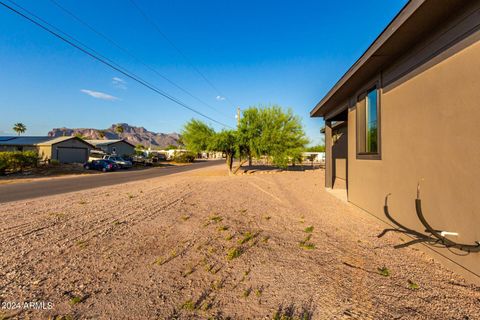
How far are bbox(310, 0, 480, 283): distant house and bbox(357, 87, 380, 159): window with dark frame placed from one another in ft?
0.18

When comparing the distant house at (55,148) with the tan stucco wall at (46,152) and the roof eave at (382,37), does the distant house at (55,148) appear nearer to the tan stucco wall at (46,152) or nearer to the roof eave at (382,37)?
the tan stucco wall at (46,152)

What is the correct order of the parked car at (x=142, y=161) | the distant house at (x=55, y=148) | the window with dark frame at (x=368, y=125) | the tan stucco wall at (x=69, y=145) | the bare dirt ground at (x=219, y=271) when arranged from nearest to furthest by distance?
the bare dirt ground at (x=219, y=271)
the window with dark frame at (x=368, y=125)
the distant house at (x=55, y=148)
the tan stucco wall at (x=69, y=145)
the parked car at (x=142, y=161)

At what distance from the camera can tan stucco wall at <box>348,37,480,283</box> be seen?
265 cm

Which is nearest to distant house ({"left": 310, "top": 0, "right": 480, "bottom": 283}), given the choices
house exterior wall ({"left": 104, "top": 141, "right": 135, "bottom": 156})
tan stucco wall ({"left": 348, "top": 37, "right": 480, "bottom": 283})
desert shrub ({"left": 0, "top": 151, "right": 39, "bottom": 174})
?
tan stucco wall ({"left": 348, "top": 37, "right": 480, "bottom": 283})

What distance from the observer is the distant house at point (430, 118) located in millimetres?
2693

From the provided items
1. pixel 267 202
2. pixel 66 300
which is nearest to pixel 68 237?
pixel 66 300

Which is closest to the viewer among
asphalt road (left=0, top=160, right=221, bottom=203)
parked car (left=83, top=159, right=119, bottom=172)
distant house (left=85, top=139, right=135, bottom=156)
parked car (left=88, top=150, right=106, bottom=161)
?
asphalt road (left=0, top=160, right=221, bottom=203)

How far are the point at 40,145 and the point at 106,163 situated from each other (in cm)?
1332

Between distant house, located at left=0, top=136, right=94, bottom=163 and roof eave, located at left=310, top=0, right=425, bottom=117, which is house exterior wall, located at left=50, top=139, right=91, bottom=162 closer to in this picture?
distant house, located at left=0, top=136, right=94, bottom=163

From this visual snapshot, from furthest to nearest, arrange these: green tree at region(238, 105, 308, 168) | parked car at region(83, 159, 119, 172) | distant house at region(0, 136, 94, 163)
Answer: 1. distant house at region(0, 136, 94, 163)
2. parked car at region(83, 159, 119, 172)
3. green tree at region(238, 105, 308, 168)

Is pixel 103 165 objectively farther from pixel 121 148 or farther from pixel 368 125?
pixel 368 125

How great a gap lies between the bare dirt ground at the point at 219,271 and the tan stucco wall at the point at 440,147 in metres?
0.69

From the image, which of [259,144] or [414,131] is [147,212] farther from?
[259,144]

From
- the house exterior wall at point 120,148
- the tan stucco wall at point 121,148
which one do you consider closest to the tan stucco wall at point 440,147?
the house exterior wall at point 120,148
